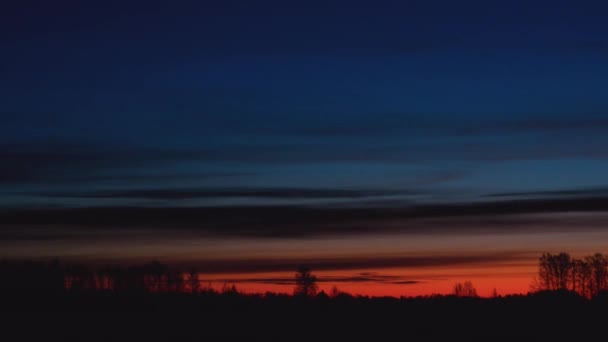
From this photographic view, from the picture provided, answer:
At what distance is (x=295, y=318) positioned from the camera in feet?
230

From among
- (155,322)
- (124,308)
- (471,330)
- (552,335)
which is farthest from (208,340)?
(124,308)

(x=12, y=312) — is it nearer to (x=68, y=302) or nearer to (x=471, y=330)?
(x=68, y=302)

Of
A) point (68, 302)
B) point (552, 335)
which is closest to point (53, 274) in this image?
point (68, 302)

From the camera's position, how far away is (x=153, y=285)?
483 feet

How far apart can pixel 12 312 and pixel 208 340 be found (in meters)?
31.1

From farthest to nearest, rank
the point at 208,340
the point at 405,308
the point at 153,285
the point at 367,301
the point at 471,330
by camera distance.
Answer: the point at 153,285 < the point at 367,301 < the point at 405,308 < the point at 471,330 < the point at 208,340

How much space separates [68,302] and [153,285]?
183 ft

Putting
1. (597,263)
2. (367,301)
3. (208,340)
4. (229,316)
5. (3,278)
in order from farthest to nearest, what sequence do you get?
(597,263)
(3,278)
(367,301)
(229,316)
(208,340)

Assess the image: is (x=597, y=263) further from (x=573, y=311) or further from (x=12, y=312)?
(x=12, y=312)

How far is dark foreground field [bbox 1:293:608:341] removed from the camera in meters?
59.3

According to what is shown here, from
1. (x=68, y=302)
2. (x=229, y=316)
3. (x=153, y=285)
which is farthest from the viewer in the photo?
(x=153, y=285)

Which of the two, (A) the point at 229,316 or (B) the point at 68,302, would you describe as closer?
(A) the point at 229,316

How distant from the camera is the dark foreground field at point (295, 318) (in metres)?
59.3

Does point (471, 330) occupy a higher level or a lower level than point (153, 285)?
lower
